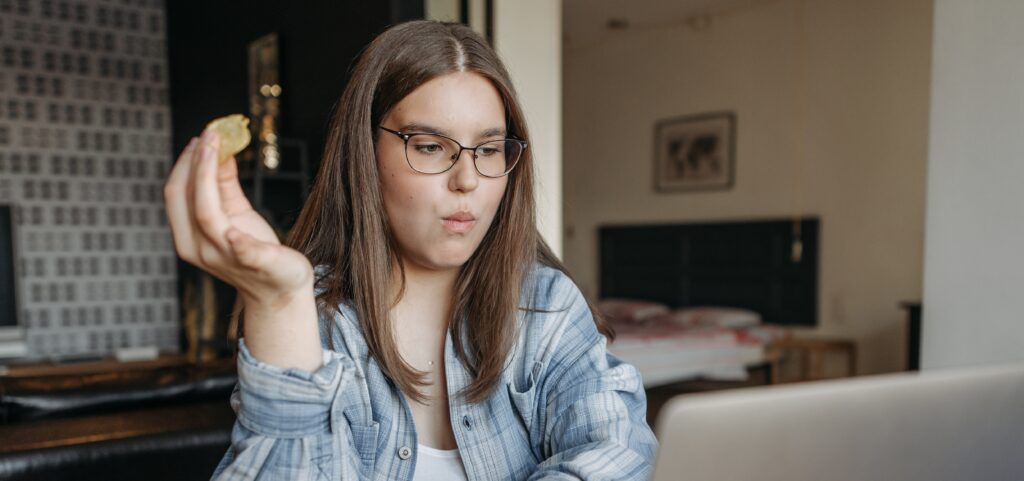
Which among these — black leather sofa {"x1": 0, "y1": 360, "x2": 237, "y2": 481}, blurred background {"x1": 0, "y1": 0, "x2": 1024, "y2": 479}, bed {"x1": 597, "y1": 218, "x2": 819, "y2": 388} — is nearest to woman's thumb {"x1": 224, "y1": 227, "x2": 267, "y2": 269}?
black leather sofa {"x1": 0, "y1": 360, "x2": 237, "y2": 481}

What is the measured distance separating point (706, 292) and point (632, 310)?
0.59 m

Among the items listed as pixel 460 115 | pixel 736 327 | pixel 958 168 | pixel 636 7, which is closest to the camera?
pixel 460 115

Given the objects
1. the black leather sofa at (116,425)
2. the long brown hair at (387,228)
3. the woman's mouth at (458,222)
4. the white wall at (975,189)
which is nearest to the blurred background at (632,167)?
the white wall at (975,189)

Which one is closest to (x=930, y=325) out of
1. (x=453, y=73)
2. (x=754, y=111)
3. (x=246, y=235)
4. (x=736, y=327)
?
(x=453, y=73)

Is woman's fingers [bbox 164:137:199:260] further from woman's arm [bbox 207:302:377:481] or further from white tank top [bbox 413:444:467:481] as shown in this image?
white tank top [bbox 413:444:467:481]

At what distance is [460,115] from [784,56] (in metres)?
4.71

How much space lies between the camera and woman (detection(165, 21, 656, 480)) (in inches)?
33.9

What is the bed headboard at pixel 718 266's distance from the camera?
4.90 meters

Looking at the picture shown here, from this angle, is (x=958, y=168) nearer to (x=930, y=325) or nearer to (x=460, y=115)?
(x=930, y=325)

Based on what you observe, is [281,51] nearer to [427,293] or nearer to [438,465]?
[427,293]

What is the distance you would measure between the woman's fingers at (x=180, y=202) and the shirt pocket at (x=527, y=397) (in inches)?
18.0

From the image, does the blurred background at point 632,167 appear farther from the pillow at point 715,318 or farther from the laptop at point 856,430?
the laptop at point 856,430

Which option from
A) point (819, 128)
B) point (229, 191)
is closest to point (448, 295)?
point (229, 191)

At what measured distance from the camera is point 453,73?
890 mm
